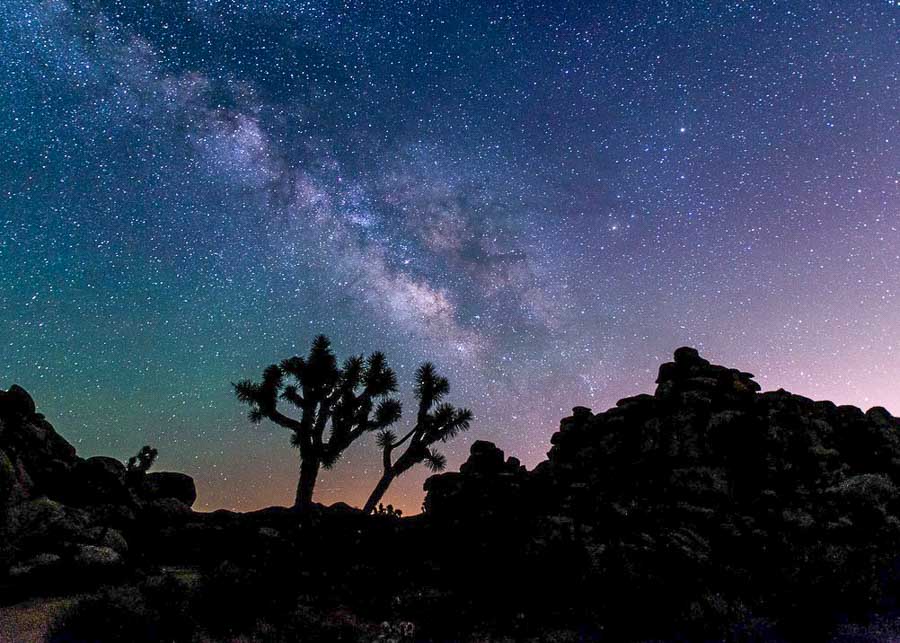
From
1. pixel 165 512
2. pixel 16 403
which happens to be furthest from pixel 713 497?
pixel 16 403

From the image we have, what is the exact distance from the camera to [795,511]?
1522cm

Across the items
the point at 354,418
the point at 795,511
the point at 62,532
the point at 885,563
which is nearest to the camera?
the point at 885,563

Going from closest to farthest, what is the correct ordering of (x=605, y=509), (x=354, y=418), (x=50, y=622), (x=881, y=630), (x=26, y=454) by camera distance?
1. (x=881, y=630)
2. (x=50, y=622)
3. (x=605, y=509)
4. (x=26, y=454)
5. (x=354, y=418)

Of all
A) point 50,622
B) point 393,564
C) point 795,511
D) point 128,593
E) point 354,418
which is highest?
point 354,418

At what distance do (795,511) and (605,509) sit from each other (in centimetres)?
547

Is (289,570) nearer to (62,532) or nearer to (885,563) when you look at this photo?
(62,532)

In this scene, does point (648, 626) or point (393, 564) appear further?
point (393, 564)

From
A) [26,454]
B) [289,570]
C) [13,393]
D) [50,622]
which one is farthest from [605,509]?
[13,393]

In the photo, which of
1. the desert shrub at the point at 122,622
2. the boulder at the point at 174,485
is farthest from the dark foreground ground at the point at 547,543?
the boulder at the point at 174,485

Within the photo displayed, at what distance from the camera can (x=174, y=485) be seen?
26.1 metres

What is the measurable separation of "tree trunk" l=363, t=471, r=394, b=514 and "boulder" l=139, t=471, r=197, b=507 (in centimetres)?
916

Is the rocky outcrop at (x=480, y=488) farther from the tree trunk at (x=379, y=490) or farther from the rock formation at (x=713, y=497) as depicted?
the tree trunk at (x=379, y=490)

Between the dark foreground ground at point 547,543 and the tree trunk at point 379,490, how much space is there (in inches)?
86.1

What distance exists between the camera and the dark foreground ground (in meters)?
10.1
